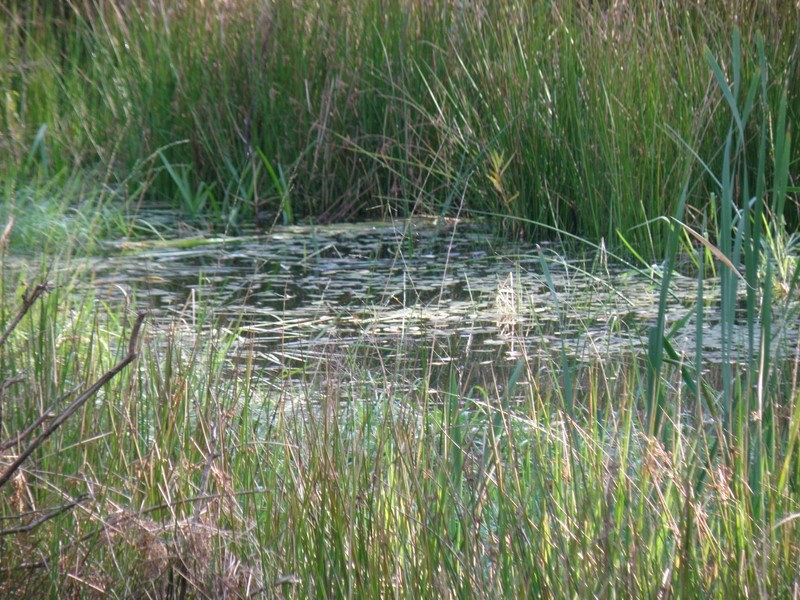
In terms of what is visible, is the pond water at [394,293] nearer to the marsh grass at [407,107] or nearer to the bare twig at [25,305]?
the marsh grass at [407,107]

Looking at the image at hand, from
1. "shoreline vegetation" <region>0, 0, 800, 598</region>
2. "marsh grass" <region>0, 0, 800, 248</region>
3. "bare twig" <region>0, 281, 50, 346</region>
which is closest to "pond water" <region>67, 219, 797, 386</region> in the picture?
"shoreline vegetation" <region>0, 0, 800, 598</region>

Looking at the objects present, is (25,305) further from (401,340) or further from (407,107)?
(407,107)

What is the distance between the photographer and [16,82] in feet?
22.2

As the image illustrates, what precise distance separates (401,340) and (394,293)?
58cm

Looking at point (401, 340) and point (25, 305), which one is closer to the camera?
point (25, 305)

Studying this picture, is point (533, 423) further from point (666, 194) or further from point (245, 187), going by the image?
point (245, 187)

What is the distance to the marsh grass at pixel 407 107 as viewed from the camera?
4.25 metres

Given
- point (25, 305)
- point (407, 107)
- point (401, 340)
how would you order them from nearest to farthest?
point (25, 305), point (401, 340), point (407, 107)

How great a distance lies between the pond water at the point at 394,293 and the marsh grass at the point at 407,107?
0.21 metres

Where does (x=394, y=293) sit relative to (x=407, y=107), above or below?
below

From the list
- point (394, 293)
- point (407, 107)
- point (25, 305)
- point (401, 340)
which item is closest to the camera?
point (25, 305)

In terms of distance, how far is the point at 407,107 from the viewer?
197 inches

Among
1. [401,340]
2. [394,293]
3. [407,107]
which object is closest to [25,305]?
[401,340]

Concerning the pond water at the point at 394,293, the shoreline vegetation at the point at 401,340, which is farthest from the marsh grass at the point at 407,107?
the pond water at the point at 394,293
